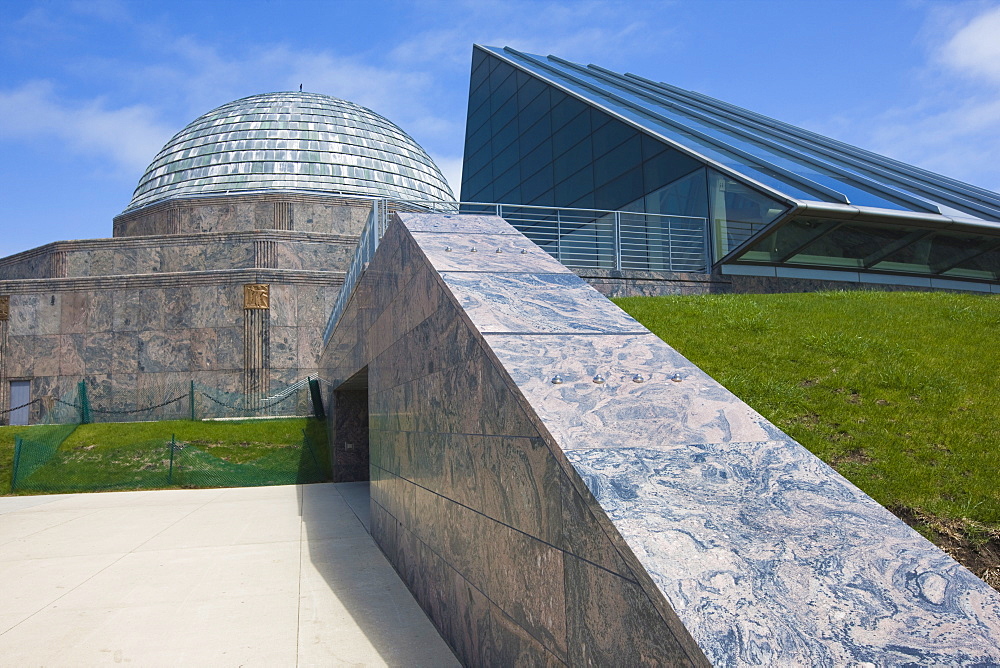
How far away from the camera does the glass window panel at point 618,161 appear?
14.6m

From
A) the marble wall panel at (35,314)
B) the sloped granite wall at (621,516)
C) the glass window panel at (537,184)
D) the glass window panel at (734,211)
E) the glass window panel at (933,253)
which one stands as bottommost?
the sloped granite wall at (621,516)

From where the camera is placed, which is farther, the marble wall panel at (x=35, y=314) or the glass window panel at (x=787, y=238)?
the marble wall panel at (x=35, y=314)

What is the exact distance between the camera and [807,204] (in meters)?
10.7

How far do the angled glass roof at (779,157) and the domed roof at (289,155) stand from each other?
630cm

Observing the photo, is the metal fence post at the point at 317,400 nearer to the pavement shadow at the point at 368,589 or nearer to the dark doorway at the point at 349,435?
the dark doorway at the point at 349,435

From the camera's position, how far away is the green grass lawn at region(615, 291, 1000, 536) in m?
4.18

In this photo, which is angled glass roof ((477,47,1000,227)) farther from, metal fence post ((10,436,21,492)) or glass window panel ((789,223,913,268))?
metal fence post ((10,436,21,492))

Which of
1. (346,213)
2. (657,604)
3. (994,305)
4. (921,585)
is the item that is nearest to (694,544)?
(657,604)

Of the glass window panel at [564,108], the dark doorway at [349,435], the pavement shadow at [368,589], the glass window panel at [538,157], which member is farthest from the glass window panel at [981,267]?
the pavement shadow at [368,589]

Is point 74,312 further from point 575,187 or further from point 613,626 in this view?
point 613,626

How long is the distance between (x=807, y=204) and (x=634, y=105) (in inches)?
289

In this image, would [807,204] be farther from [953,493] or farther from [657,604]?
[657,604]

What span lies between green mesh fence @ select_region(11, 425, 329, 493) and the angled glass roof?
969 centimetres

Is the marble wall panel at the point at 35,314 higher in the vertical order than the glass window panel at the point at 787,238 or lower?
lower
